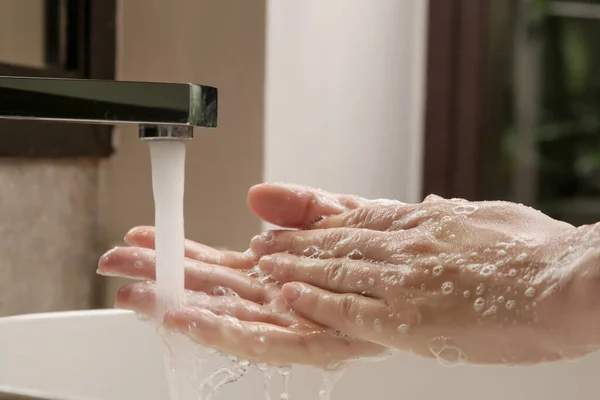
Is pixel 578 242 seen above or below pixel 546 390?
above

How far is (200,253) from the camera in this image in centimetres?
75

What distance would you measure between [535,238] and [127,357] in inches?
A: 15.8

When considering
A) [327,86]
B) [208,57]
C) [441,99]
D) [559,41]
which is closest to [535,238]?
[208,57]

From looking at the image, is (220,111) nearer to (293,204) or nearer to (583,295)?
(293,204)

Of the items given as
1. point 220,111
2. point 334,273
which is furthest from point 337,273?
point 220,111

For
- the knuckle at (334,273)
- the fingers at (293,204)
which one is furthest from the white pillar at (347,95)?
the knuckle at (334,273)

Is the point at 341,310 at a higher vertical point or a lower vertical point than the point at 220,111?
lower

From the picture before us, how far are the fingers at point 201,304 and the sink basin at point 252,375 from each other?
9 centimetres

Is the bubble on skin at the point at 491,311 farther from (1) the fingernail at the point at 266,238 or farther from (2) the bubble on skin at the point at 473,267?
(1) the fingernail at the point at 266,238

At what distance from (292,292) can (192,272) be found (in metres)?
0.09

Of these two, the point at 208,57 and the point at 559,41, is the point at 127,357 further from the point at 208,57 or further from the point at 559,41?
the point at 559,41

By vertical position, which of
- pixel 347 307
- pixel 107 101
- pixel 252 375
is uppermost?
pixel 107 101

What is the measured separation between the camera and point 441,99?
1.54 meters

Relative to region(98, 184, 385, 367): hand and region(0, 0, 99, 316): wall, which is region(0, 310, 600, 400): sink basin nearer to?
region(98, 184, 385, 367): hand
